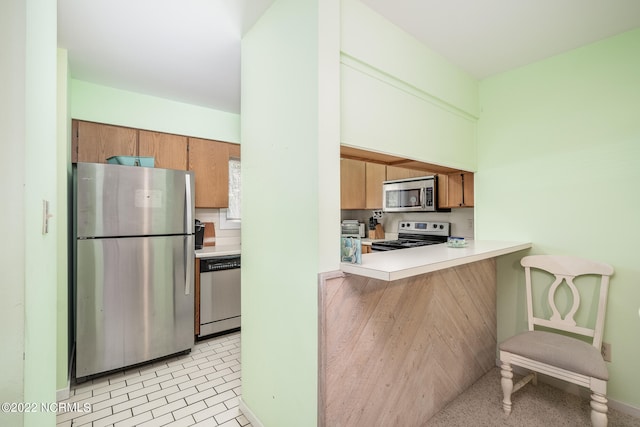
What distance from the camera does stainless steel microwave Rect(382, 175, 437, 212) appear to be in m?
2.88

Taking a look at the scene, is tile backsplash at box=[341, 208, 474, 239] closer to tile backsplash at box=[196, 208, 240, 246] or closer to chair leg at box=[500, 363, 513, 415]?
chair leg at box=[500, 363, 513, 415]

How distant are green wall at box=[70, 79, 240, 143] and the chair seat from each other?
→ 3.31 metres

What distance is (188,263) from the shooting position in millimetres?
2701

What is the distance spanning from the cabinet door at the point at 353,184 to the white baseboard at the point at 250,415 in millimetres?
2490

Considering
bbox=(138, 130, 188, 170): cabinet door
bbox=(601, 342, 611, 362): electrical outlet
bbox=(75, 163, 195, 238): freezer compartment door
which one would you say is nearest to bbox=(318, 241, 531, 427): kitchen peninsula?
bbox=(601, 342, 611, 362): electrical outlet

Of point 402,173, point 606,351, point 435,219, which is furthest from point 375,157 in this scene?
point 606,351

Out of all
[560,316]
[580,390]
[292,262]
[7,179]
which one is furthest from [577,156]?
[7,179]

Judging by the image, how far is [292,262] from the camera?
1.51 m

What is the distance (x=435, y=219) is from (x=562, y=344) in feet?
5.23

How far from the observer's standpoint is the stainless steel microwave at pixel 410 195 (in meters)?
2.88

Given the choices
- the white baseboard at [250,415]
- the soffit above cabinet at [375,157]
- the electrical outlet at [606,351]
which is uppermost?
the soffit above cabinet at [375,157]

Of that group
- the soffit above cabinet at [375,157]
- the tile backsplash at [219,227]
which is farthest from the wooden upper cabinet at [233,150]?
the soffit above cabinet at [375,157]

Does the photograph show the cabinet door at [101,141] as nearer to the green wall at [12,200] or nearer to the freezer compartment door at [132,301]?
the freezer compartment door at [132,301]

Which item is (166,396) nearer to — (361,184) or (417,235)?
(417,235)
